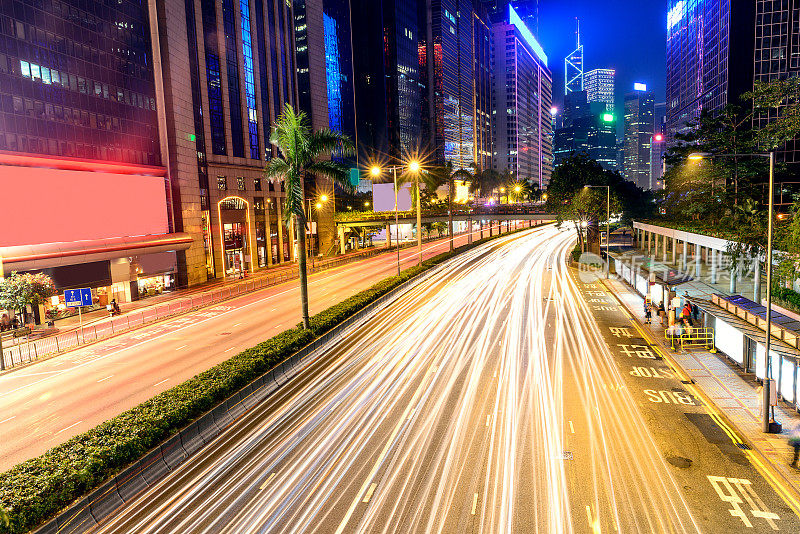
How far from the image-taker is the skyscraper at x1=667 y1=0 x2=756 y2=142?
76.6 m

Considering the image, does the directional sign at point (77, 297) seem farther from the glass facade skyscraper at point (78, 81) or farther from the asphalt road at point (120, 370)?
the glass facade skyscraper at point (78, 81)

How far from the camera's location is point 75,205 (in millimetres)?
41906

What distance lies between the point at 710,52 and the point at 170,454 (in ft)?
353

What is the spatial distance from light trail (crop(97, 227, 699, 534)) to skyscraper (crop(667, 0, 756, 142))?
56010 millimetres

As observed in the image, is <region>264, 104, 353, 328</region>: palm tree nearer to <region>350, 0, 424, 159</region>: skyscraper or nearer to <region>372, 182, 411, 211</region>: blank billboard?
<region>372, 182, 411, 211</region>: blank billboard

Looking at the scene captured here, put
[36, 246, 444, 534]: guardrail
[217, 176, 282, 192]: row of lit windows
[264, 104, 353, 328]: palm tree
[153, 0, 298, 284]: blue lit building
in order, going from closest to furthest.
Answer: [36, 246, 444, 534]: guardrail → [264, 104, 353, 328]: palm tree → [153, 0, 298, 284]: blue lit building → [217, 176, 282, 192]: row of lit windows

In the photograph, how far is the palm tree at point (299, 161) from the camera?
26922mm

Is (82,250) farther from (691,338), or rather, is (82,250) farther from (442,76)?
(442,76)

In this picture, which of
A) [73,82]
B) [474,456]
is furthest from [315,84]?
[474,456]

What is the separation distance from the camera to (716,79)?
8562 cm

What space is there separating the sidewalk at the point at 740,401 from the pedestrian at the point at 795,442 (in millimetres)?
104

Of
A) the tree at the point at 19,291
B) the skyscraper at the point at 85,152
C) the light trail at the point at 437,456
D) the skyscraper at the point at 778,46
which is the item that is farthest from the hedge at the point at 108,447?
the skyscraper at the point at 778,46

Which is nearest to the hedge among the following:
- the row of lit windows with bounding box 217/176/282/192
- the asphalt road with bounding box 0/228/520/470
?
the asphalt road with bounding box 0/228/520/470

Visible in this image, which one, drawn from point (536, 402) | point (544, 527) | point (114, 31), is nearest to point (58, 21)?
point (114, 31)
